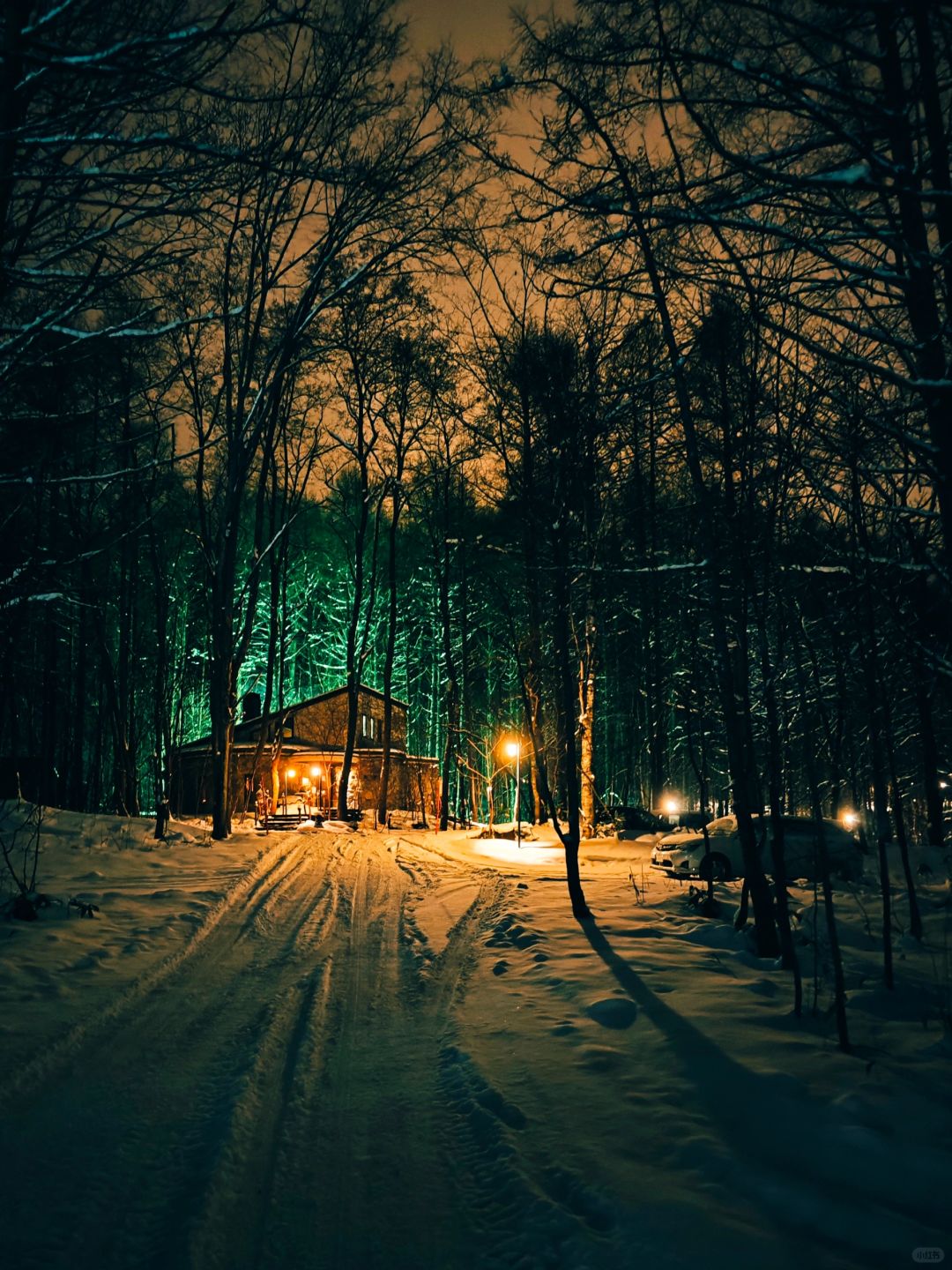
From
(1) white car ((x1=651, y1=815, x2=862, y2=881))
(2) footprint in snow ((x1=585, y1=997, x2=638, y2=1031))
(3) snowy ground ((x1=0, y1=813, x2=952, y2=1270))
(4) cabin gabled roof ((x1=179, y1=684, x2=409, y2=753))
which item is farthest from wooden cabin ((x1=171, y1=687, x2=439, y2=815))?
(2) footprint in snow ((x1=585, y1=997, x2=638, y2=1031))

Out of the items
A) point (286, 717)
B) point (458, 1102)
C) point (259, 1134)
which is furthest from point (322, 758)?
point (259, 1134)

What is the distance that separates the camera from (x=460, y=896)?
1052 cm

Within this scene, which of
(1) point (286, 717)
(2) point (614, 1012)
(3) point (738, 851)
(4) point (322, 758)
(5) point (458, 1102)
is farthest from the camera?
(1) point (286, 717)

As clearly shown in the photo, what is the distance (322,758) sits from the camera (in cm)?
3662

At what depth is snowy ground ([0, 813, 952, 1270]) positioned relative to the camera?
2717mm

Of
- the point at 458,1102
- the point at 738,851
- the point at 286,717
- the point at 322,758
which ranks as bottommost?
the point at 738,851

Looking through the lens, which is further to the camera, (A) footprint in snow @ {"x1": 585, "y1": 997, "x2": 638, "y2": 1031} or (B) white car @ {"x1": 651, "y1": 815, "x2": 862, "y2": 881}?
(B) white car @ {"x1": 651, "y1": 815, "x2": 862, "y2": 881}

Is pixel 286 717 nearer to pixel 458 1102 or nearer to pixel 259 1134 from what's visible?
pixel 458 1102

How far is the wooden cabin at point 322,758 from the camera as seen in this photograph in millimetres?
36219

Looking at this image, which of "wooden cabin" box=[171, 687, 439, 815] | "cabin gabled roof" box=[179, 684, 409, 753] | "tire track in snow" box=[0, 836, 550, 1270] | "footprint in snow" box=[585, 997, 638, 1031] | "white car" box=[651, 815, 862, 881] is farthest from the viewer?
"wooden cabin" box=[171, 687, 439, 815]

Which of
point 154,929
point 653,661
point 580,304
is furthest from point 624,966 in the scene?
point 653,661

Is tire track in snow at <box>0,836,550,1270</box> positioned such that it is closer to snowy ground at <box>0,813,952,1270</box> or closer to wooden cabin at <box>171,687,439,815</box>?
snowy ground at <box>0,813,952,1270</box>

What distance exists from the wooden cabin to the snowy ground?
28.9m

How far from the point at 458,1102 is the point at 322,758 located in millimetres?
33827
